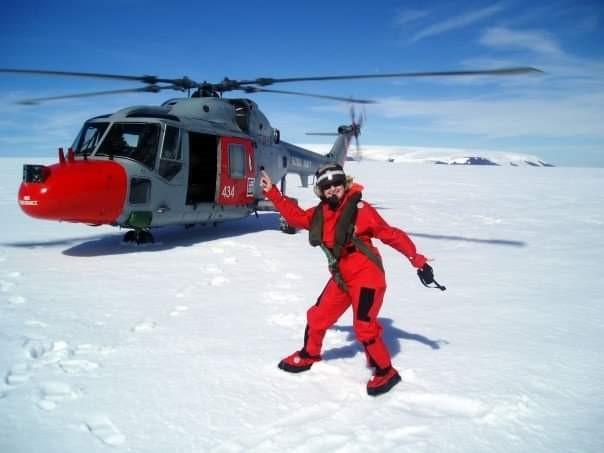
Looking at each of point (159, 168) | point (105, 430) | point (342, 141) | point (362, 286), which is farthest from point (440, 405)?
point (342, 141)

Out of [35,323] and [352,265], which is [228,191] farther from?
[352,265]

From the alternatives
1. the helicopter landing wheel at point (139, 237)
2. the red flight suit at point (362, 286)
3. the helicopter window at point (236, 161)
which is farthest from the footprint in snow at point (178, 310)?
the helicopter window at point (236, 161)

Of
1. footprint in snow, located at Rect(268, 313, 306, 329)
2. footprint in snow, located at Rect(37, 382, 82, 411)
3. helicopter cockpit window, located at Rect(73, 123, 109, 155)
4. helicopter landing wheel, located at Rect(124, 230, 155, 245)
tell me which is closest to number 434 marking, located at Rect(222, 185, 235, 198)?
helicopter landing wheel, located at Rect(124, 230, 155, 245)

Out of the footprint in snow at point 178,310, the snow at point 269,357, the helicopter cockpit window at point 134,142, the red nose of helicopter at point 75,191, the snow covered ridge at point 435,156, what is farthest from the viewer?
the snow covered ridge at point 435,156

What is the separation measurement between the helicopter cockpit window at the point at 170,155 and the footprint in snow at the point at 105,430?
5341 millimetres

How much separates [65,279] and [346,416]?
14.3 ft

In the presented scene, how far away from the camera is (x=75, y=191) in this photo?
6.05 meters

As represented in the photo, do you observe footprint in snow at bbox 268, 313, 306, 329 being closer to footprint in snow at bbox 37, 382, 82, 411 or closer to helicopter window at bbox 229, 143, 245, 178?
footprint in snow at bbox 37, 382, 82, 411

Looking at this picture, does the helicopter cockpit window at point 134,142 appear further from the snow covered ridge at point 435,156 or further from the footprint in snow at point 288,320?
the snow covered ridge at point 435,156

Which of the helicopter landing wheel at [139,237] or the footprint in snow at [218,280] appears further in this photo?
the helicopter landing wheel at [139,237]

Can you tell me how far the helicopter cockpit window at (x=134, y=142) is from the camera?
22.9ft

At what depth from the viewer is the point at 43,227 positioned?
9547mm

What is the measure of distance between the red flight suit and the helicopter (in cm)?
361

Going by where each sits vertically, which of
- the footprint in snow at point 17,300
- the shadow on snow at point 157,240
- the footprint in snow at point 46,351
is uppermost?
the shadow on snow at point 157,240
